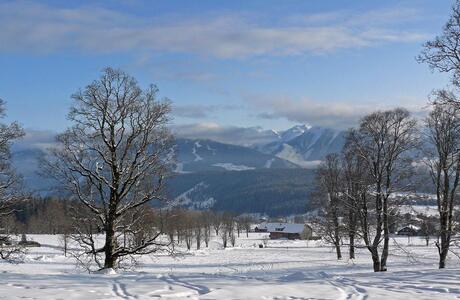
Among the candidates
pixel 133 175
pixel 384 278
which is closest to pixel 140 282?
pixel 133 175

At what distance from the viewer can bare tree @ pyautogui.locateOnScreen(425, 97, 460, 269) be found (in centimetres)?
3017

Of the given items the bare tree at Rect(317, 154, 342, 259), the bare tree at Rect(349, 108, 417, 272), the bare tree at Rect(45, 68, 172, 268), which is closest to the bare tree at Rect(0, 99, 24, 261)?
the bare tree at Rect(45, 68, 172, 268)

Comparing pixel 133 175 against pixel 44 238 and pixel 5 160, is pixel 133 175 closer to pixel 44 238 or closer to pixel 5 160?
pixel 5 160

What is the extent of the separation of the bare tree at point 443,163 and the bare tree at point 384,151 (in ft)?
4.12

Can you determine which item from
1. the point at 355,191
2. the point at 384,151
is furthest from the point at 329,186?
the point at 384,151

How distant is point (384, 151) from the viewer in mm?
30953

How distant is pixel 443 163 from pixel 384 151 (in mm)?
3395

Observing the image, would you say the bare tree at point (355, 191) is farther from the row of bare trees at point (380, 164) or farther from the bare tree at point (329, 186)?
Answer: the bare tree at point (329, 186)

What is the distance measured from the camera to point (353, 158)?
38.6 m

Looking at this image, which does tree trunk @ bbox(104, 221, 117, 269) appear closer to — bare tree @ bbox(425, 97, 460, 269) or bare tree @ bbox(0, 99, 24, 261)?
bare tree @ bbox(0, 99, 24, 261)

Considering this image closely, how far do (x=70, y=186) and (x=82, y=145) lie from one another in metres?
1.76

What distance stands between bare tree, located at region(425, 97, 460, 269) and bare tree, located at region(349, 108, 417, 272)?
126 cm

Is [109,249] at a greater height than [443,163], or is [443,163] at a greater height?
[443,163]

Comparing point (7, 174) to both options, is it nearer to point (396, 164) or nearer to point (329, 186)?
point (396, 164)
